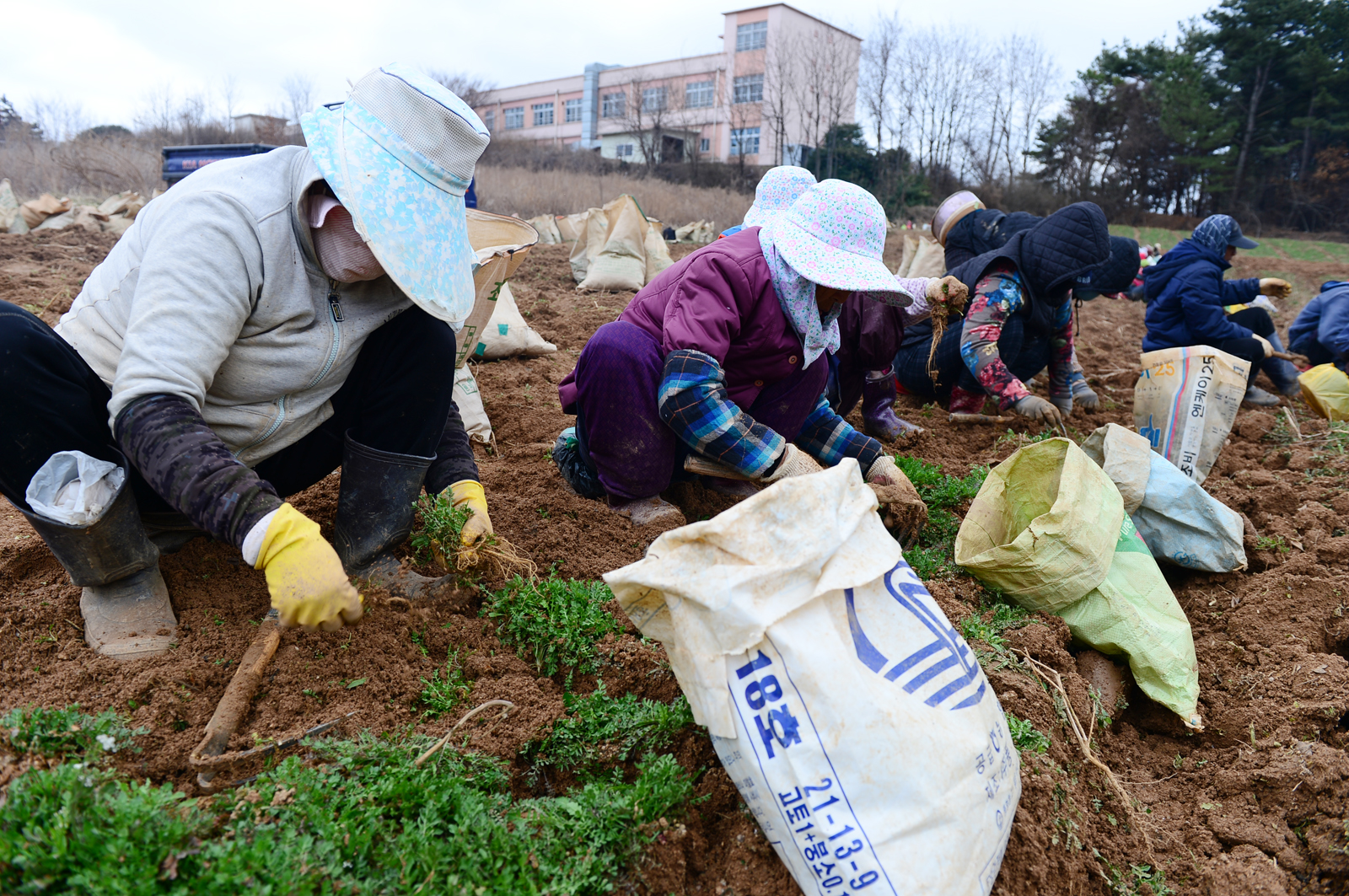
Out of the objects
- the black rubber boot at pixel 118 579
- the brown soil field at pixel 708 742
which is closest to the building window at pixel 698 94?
the brown soil field at pixel 708 742

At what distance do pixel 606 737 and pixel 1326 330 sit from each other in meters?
5.83

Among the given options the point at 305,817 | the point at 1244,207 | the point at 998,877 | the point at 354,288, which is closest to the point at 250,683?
the point at 305,817

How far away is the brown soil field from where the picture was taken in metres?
1.44

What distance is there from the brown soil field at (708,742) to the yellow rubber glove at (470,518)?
0.12 m

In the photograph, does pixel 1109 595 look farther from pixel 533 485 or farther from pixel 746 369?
pixel 533 485

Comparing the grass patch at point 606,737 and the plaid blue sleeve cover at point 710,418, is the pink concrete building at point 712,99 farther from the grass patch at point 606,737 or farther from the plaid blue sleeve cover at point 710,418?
the grass patch at point 606,737

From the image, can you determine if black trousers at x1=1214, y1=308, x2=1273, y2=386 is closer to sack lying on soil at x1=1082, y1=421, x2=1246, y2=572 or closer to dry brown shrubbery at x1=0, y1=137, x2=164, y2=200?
sack lying on soil at x1=1082, y1=421, x2=1246, y2=572

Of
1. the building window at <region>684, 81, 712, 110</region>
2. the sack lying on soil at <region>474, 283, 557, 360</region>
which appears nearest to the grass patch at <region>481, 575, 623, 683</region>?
the sack lying on soil at <region>474, 283, 557, 360</region>

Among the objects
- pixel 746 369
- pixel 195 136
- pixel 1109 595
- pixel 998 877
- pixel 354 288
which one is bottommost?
pixel 998 877

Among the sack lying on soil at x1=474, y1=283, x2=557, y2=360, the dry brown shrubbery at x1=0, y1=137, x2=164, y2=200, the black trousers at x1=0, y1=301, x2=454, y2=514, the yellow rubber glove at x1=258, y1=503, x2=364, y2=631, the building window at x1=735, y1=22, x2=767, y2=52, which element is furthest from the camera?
the building window at x1=735, y1=22, x2=767, y2=52

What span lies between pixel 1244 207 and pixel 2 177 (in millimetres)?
28262

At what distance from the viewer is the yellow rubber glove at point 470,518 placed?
1968mm

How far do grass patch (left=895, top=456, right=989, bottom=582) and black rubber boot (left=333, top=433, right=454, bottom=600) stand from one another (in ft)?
4.58

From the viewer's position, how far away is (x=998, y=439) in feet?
11.9
